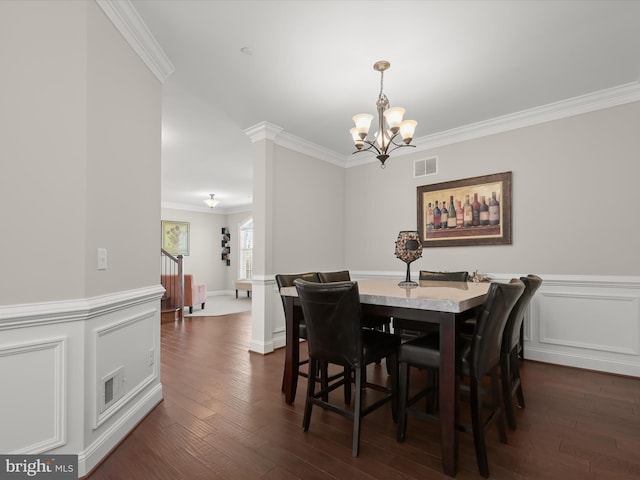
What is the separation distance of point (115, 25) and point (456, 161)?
3.72 metres

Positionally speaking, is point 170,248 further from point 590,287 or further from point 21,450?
point 590,287

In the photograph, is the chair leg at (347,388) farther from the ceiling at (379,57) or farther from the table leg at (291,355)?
the ceiling at (379,57)

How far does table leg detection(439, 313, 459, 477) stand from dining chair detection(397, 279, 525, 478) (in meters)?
0.06

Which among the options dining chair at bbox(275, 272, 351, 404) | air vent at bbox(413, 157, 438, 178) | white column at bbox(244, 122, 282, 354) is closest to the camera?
dining chair at bbox(275, 272, 351, 404)

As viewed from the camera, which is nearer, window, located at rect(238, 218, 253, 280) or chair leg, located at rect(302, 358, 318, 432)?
chair leg, located at rect(302, 358, 318, 432)

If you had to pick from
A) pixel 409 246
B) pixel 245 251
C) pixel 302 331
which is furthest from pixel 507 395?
pixel 245 251

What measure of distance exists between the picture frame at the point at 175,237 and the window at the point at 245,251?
1.54 m

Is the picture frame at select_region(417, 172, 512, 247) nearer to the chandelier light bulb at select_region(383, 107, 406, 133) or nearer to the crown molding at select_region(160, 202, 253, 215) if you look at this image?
the chandelier light bulb at select_region(383, 107, 406, 133)

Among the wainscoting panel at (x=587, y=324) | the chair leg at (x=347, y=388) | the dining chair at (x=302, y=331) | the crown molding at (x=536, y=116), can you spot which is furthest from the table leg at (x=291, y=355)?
the crown molding at (x=536, y=116)

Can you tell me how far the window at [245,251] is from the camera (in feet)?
33.4

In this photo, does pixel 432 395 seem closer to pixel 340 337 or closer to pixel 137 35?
pixel 340 337

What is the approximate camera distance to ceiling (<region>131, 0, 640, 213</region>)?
2180mm

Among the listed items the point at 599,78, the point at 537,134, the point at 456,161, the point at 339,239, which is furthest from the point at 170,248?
the point at 599,78

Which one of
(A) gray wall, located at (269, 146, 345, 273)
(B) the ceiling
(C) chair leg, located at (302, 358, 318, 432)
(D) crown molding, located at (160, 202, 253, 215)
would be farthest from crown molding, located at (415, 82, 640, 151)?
(D) crown molding, located at (160, 202, 253, 215)
